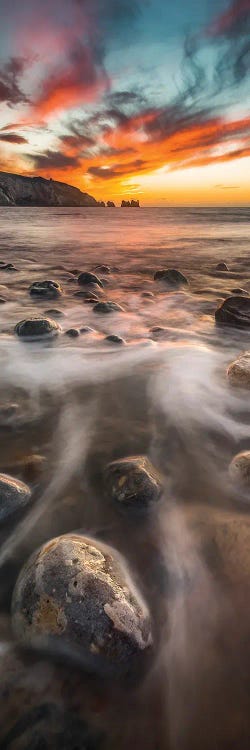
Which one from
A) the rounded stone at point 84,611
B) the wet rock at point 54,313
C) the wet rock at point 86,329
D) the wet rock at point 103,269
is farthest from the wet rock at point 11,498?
the wet rock at point 103,269

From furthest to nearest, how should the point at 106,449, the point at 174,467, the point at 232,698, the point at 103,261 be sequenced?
the point at 103,261, the point at 106,449, the point at 174,467, the point at 232,698

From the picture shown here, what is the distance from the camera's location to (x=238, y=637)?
5.63 ft

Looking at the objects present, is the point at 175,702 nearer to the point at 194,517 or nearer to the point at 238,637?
the point at 238,637

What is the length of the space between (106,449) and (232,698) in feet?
5.83

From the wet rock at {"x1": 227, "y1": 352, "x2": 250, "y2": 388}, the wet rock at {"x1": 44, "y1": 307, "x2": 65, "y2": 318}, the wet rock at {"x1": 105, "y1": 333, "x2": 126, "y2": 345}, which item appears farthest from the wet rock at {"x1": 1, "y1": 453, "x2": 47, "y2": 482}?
the wet rock at {"x1": 44, "y1": 307, "x2": 65, "y2": 318}

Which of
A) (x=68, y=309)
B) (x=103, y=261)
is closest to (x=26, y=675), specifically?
(x=68, y=309)

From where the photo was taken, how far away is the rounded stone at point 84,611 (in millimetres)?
1565

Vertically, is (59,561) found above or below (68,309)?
below

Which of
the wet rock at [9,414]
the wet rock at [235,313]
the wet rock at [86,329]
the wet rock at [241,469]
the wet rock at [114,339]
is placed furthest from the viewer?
the wet rock at [235,313]

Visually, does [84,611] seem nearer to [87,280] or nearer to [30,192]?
[87,280]

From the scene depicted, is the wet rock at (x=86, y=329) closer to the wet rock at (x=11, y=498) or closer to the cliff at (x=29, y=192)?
the wet rock at (x=11, y=498)

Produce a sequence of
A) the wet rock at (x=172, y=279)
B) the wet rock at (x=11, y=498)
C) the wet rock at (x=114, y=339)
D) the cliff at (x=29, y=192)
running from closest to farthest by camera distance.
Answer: the wet rock at (x=11, y=498) < the wet rock at (x=114, y=339) < the wet rock at (x=172, y=279) < the cliff at (x=29, y=192)

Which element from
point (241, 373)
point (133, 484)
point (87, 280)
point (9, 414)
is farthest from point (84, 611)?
point (87, 280)

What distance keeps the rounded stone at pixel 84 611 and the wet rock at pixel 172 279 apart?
8487mm
